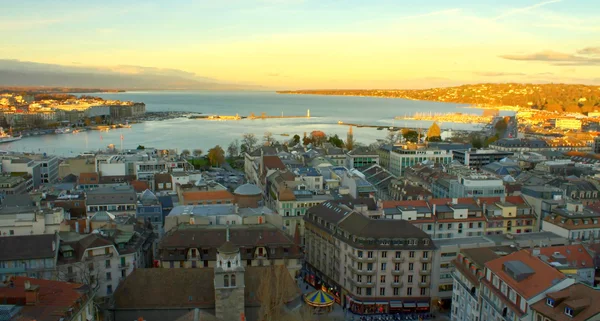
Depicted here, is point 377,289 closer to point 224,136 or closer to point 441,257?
point 441,257

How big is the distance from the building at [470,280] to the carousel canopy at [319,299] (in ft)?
20.3

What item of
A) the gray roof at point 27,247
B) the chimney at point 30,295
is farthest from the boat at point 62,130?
the chimney at point 30,295

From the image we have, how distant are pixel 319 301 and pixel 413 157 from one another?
139ft

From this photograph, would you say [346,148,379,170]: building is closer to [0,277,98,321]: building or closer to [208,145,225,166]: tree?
[208,145,225,166]: tree

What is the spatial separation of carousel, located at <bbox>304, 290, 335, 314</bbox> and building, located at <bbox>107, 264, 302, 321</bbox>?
365 cm

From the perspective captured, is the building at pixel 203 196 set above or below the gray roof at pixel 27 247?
below

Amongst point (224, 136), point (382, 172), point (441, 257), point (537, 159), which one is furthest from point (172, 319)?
point (224, 136)

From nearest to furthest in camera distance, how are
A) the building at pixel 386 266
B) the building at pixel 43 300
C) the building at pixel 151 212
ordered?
the building at pixel 43 300
the building at pixel 386 266
the building at pixel 151 212

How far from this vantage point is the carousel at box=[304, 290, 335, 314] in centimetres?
2544

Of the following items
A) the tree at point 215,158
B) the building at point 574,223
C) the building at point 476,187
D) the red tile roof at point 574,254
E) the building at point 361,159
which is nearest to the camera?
the red tile roof at point 574,254

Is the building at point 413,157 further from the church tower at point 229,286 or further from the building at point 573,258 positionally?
the church tower at point 229,286

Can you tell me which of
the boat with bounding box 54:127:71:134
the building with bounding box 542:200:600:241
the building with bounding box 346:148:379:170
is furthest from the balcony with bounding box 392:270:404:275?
the boat with bounding box 54:127:71:134

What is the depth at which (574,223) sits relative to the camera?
30.6 meters

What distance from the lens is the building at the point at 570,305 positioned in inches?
645
